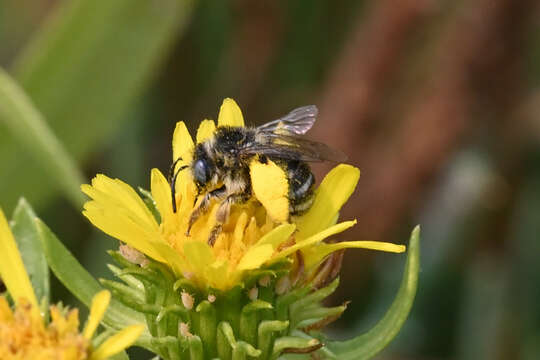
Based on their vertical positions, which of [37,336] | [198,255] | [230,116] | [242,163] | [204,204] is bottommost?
[37,336]

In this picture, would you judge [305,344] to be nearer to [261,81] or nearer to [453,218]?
[453,218]

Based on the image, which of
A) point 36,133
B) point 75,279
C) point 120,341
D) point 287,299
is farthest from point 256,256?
point 36,133

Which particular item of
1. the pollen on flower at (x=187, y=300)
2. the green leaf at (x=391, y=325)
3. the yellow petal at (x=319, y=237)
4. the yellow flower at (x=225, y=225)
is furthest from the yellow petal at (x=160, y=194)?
the green leaf at (x=391, y=325)

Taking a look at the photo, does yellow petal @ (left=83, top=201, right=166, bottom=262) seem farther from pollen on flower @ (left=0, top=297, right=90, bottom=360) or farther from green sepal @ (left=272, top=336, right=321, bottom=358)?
green sepal @ (left=272, top=336, right=321, bottom=358)

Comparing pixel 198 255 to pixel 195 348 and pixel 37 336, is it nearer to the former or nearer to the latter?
pixel 195 348

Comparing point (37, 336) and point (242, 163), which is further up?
point (242, 163)

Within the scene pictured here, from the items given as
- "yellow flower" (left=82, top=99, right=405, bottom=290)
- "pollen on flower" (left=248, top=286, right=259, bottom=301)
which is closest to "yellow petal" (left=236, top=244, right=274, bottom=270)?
"yellow flower" (left=82, top=99, right=405, bottom=290)

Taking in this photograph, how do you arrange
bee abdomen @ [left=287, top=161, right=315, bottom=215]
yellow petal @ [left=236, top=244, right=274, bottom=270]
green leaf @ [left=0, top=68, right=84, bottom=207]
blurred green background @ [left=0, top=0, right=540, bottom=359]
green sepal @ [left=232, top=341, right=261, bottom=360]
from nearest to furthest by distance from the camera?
yellow petal @ [left=236, top=244, right=274, bottom=270], green sepal @ [left=232, top=341, right=261, bottom=360], bee abdomen @ [left=287, top=161, right=315, bottom=215], green leaf @ [left=0, top=68, right=84, bottom=207], blurred green background @ [left=0, top=0, right=540, bottom=359]
